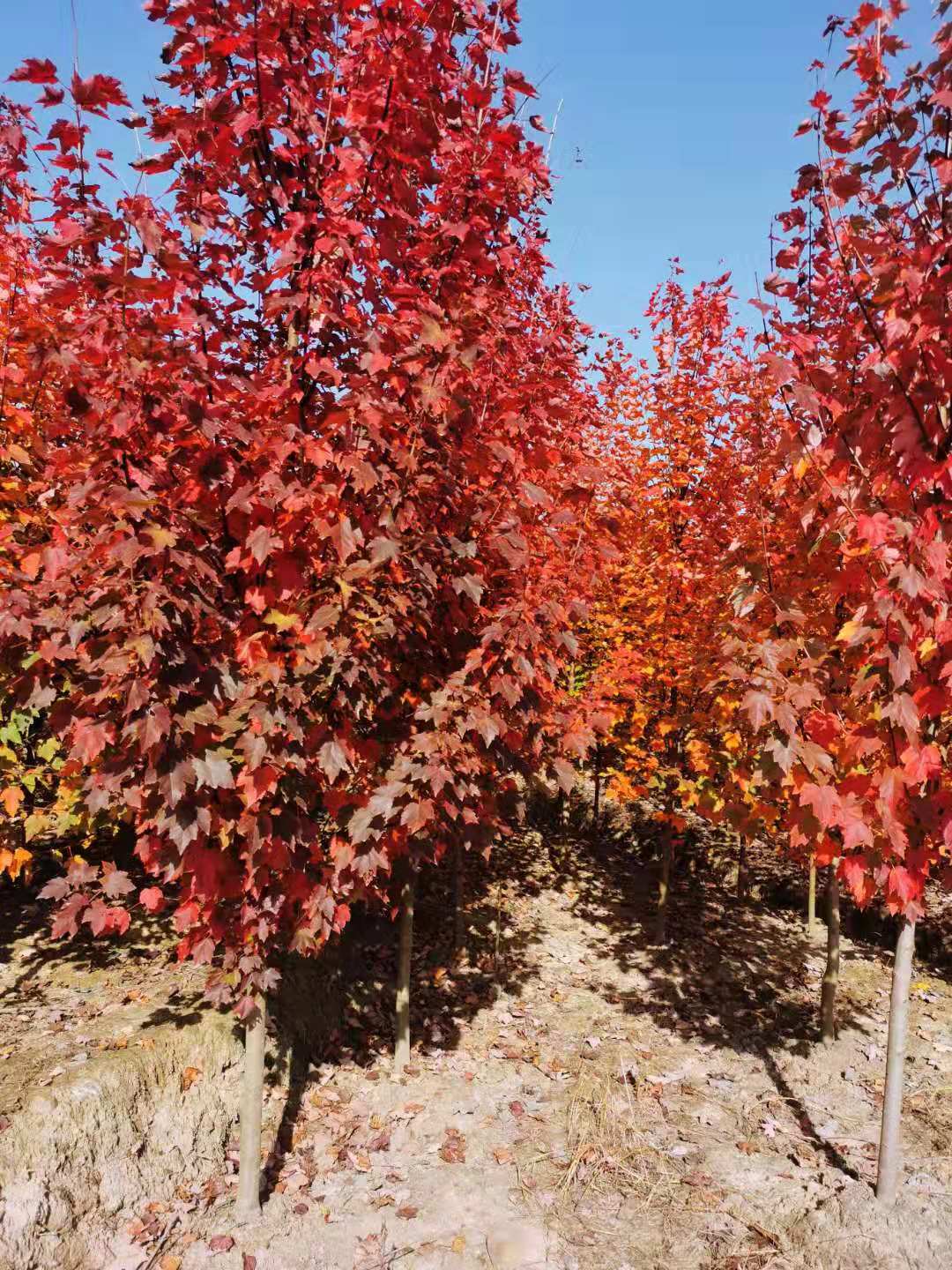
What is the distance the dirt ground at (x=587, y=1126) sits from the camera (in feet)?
13.3

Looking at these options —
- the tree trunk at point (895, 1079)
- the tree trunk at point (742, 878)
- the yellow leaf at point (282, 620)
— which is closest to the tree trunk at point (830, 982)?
the tree trunk at point (895, 1079)

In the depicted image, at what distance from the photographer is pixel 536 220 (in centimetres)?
542

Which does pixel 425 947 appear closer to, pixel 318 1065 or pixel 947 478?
pixel 318 1065

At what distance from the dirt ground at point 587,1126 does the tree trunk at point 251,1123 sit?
119 millimetres

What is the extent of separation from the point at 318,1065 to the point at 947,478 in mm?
5640

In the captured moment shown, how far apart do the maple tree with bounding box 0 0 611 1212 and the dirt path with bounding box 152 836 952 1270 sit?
0.86 metres

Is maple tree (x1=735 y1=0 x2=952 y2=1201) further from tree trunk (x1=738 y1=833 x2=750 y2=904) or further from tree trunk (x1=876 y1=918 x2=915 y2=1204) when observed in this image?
tree trunk (x1=738 y1=833 x2=750 y2=904)

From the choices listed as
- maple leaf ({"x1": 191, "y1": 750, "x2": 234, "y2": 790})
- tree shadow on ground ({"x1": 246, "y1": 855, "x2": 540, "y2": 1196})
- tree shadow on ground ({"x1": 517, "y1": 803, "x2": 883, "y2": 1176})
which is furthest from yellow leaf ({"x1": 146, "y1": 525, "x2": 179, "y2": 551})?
tree shadow on ground ({"x1": 517, "y1": 803, "x2": 883, "y2": 1176})

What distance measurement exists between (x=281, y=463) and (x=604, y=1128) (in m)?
4.73

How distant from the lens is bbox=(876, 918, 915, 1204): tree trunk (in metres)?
4.14

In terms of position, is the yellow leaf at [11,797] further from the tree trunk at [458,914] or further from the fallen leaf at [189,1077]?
the tree trunk at [458,914]

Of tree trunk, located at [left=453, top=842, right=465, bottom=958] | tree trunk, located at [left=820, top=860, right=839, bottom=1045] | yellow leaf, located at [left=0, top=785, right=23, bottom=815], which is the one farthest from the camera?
tree trunk, located at [left=453, top=842, right=465, bottom=958]

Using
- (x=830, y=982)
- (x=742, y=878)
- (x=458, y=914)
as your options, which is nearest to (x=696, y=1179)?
(x=830, y=982)

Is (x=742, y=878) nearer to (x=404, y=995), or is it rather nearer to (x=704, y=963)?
(x=704, y=963)
